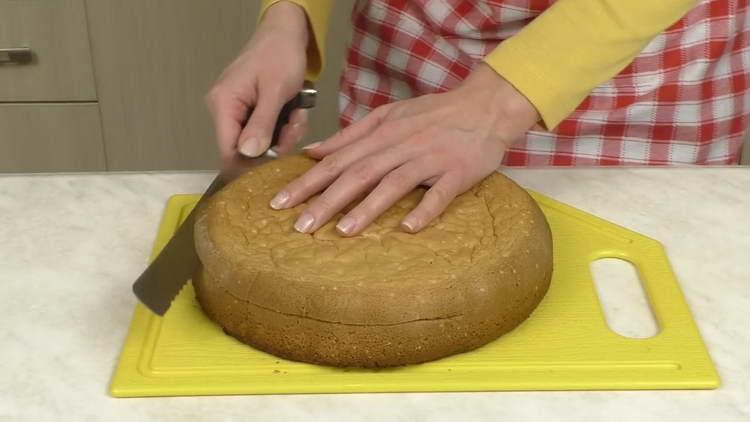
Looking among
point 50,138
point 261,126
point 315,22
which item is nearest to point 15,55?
point 50,138

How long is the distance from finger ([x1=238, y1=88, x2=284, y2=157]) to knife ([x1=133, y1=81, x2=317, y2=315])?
13 millimetres

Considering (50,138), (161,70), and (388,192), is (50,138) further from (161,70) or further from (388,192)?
(388,192)

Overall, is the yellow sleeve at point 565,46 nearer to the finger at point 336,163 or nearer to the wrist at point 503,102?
the wrist at point 503,102

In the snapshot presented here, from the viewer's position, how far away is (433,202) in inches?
31.8

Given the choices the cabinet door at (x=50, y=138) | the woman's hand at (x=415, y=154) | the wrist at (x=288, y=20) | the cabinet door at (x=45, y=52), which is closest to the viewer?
the woman's hand at (x=415, y=154)

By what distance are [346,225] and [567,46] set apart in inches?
11.2

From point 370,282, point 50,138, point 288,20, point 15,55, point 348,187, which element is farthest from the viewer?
point 50,138

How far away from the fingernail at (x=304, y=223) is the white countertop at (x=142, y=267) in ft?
0.47

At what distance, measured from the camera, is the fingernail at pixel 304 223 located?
79 cm

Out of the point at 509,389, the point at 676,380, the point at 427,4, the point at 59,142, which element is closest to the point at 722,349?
the point at 676,380

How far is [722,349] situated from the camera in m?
0.76

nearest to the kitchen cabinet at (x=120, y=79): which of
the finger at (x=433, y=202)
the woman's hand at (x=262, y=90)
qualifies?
the woman's hand at (x=262, y=90)

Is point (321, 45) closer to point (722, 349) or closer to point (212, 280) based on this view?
point (212, 280)

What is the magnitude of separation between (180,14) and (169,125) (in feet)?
0.78
